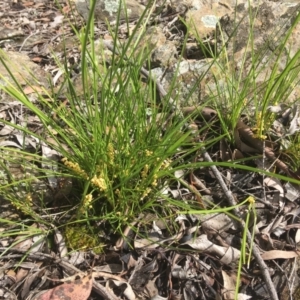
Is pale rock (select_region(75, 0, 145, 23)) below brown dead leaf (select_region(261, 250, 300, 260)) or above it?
above

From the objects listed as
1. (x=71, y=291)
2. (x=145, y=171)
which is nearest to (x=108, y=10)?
(x=145, y=171)

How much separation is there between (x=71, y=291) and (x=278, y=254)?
2.38 ft

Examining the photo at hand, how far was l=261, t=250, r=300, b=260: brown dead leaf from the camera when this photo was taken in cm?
145

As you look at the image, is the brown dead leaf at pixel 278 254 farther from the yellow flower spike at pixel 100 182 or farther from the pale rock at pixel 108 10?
the pale rock at pixel 108 10

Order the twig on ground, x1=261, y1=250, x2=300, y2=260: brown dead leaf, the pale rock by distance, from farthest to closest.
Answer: the pale rock
x1=261, y1=250, x2=300, y2=260: brown dead leaf
the twig on ground

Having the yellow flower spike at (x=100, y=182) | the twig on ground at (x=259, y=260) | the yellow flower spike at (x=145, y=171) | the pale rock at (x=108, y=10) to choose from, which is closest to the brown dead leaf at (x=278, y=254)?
the twig on ground at (x=259, y=260)

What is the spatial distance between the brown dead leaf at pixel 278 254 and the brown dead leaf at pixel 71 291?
0.62 metres

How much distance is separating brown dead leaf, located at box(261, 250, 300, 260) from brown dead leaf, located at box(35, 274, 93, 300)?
62 cm

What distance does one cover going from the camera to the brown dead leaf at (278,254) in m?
1.45

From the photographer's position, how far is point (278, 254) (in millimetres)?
1455

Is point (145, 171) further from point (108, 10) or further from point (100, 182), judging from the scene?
point (108, 10)

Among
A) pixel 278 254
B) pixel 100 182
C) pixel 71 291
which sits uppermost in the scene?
pixel 100 182

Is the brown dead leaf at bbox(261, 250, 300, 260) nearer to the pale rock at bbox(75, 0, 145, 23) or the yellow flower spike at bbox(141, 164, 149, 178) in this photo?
the yellow flower spike at bbox(141, 164, 149, 178)

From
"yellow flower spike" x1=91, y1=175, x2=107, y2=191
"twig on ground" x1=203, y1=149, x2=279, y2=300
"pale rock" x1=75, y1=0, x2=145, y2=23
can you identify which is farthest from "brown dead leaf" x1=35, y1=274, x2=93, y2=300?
"pale rock" x1=75, y1=0, x2=145, y2=23
